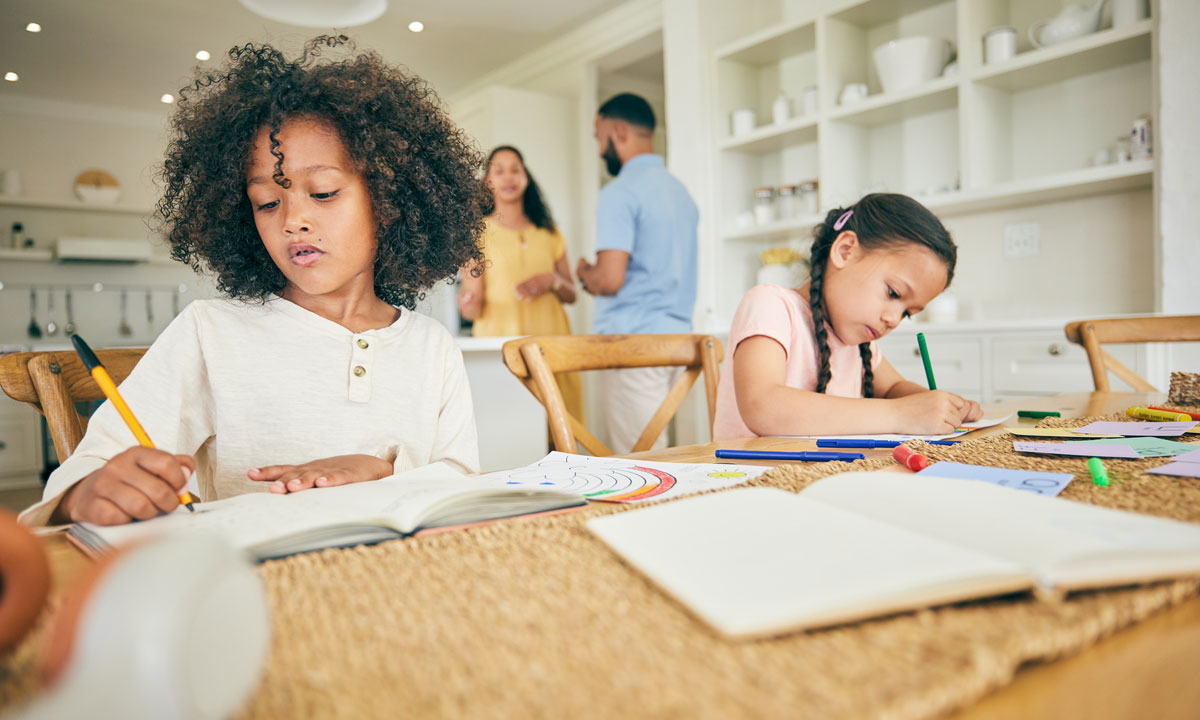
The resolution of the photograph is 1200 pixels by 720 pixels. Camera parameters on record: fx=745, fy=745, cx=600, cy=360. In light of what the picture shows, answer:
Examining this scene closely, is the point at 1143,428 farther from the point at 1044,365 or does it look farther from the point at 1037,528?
the point at 1044,365

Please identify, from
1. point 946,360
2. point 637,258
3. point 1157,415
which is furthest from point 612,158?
point 1157,415

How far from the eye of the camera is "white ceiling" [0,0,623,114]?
3.69m

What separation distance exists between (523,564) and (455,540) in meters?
0.06

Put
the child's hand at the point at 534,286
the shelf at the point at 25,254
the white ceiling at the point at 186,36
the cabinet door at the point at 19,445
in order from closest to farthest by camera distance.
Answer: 1. the child's hand at the point at 534,286
2. the white ceiling at the point at 186,36
3. the cabinet door at the point at 19,445
4. the shelf at the point at 25,254

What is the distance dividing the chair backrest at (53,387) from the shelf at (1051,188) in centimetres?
265

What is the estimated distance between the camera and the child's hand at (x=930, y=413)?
0.91 metres

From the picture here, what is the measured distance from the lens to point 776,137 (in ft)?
11.0

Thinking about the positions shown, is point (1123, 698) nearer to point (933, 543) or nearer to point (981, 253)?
point (933, 543)

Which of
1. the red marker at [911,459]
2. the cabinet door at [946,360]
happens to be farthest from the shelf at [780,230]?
the red marker at [911,459]

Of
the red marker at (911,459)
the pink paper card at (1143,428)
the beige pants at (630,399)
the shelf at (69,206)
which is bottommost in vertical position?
the beige pants at (630,399)

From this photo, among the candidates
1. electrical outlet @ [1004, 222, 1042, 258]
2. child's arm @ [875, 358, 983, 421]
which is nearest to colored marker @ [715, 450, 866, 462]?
child's arm @ [875, 358, 983, 421]

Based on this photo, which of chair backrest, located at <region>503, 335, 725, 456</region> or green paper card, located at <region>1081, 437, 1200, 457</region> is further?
chair backrest, located at <region>503, 335, 725, 456</region>

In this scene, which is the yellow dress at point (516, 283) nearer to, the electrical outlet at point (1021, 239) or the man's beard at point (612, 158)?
the man's beard at point (612, 158)

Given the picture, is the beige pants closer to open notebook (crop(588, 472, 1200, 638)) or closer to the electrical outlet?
the electrical outlet
